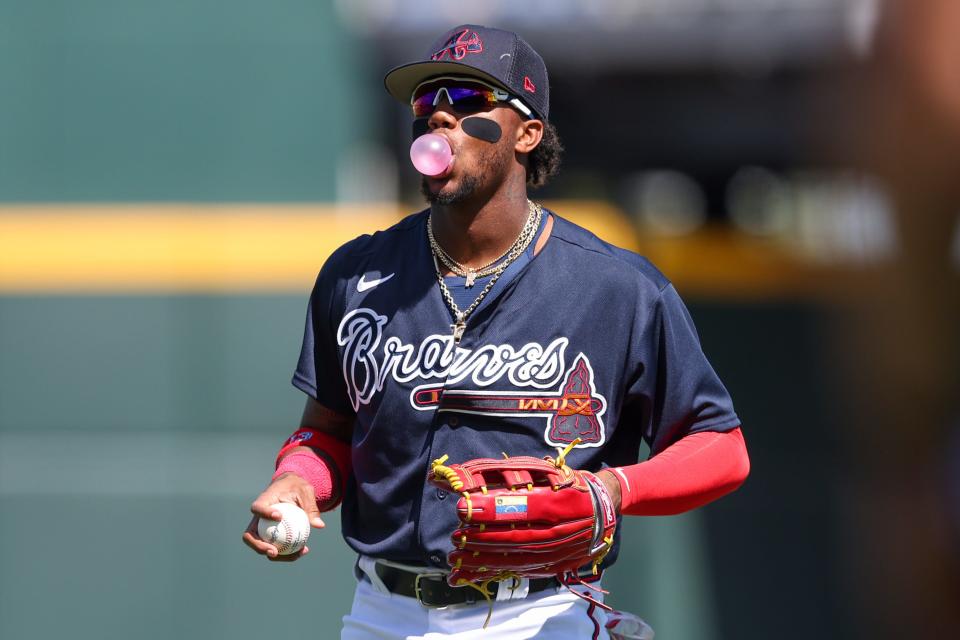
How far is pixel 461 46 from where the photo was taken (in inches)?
113

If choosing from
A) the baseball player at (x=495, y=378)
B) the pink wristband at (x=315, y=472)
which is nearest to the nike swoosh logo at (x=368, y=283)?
the baseball player at (x=495, y=378)

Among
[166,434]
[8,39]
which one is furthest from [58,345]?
[8,39]

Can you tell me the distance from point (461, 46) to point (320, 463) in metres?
1.02

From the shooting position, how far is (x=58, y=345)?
664cm

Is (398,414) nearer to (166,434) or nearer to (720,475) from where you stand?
(720,475)

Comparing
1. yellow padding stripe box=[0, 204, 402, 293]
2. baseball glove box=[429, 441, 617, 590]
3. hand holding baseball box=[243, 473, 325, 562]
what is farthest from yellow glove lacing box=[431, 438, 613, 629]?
yellow padding stripe box=[0, 204, 402, 293]

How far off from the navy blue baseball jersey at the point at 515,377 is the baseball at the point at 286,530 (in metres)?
0.27

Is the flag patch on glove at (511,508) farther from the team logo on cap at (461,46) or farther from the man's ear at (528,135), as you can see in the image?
the team logo on cap at (461,46)

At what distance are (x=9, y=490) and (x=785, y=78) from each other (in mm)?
6093

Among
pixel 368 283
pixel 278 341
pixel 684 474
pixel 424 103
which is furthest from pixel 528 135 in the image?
pixel 278 341

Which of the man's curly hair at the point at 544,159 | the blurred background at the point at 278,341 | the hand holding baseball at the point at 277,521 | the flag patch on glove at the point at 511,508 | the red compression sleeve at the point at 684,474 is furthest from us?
the blurred background at the point at 278,341

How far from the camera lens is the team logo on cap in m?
2.84

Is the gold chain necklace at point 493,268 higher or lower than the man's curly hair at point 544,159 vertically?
lower

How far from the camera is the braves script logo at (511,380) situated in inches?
111
